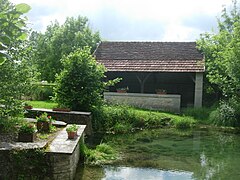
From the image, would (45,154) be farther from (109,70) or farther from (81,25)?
(81,25)

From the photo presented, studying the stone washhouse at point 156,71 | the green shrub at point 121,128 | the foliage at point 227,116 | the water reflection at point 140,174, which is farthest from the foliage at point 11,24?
the stone washhouse at point 156,71

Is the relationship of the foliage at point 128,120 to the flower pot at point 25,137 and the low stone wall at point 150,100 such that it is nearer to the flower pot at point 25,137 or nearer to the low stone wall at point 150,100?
the low stone wall at point 150,100

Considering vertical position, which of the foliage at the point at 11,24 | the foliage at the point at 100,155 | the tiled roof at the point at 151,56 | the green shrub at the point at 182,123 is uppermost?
the tiled roof at the point at 151,56

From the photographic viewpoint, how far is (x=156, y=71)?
733 inches

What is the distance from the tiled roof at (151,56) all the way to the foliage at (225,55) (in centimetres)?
70

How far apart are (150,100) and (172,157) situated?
9059 millimetres

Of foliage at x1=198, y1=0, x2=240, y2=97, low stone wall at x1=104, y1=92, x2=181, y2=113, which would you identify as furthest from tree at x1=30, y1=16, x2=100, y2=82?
foliage at x1=198, y1=0, x2=240, y2=97

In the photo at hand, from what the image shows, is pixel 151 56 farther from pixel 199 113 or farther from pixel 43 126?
pixel 43 126

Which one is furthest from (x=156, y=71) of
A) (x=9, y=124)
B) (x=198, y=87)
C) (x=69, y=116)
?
(x=9, y=124)

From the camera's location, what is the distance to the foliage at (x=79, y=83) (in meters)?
13.4

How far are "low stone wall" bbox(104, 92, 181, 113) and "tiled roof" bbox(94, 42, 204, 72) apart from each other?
1.56m

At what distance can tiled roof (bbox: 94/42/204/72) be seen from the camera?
18.8 m

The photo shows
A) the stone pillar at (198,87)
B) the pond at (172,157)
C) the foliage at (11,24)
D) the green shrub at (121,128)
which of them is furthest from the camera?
the stone pillar at (198,87)

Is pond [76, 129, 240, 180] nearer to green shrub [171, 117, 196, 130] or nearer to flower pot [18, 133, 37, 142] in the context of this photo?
green shrub [171, 117, 196, 130]
